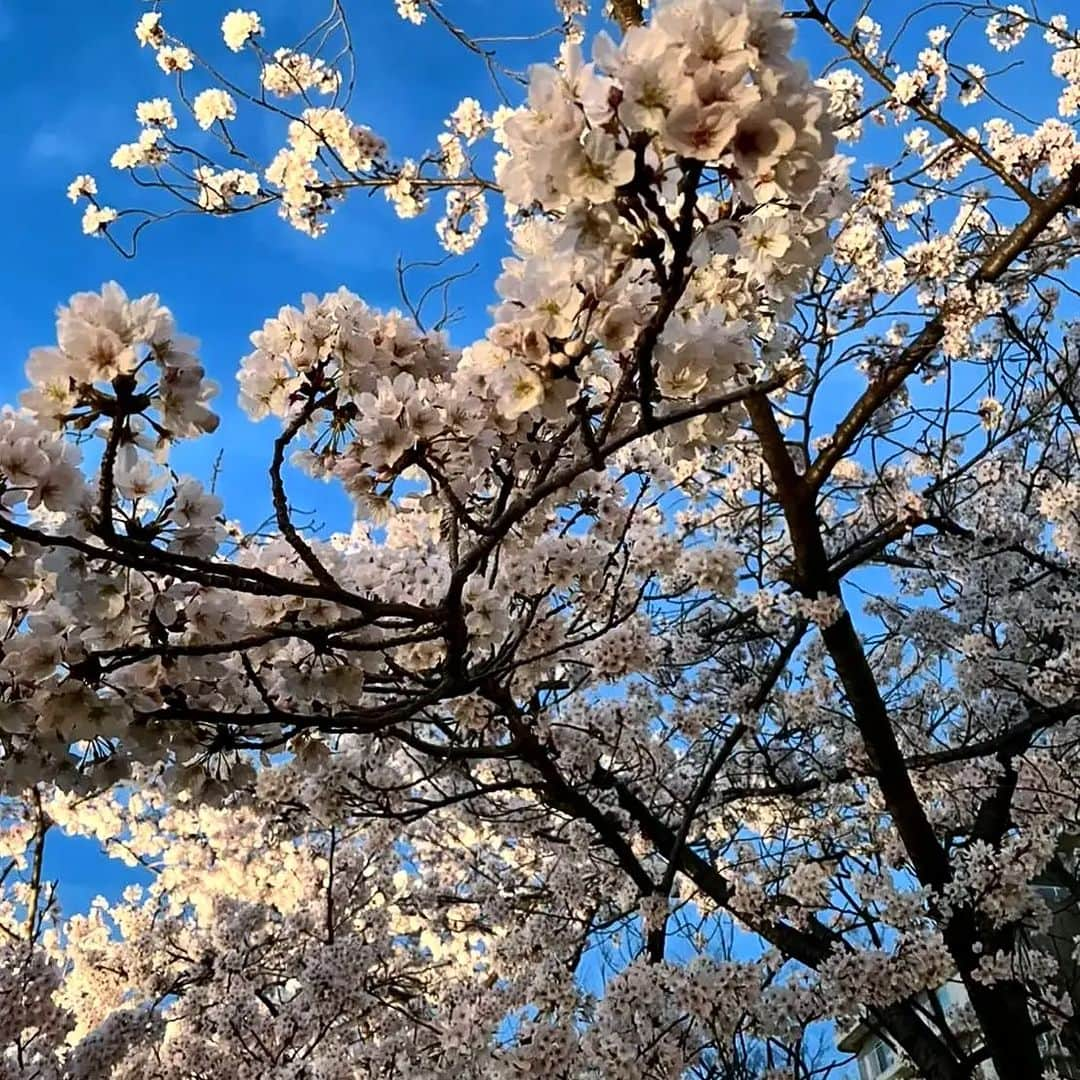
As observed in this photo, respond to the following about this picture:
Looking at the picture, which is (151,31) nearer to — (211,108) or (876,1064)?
(211,108)

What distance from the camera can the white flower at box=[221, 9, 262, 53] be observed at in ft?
20.6

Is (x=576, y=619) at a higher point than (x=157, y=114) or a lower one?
lower

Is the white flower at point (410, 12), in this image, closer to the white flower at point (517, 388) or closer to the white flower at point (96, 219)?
the white flower at point (96, 219)

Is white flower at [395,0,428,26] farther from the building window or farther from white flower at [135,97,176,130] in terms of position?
the building window

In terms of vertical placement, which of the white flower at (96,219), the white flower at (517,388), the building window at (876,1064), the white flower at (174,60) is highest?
the white flower at (174,60)

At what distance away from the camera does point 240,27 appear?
6.30 metres

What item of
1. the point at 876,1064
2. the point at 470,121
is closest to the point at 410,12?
the point at 470,121

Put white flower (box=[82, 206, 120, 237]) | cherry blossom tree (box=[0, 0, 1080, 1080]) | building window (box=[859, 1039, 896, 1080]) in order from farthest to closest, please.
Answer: building window (box=[859, 1039, 896, 1080]), white flower (box=[82, 206, 120, 237]), cherry blossom tree (box=[0, 0, 1080, 1080])

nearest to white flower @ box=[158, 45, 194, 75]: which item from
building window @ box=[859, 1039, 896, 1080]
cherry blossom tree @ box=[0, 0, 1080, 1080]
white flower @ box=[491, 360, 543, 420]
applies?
cherry blossom tree @ box=[0, 0, 1080, 1080]

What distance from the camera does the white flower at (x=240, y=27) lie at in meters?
6.29

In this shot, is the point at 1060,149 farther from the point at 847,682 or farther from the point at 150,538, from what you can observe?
the point at 150,538

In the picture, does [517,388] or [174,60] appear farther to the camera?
[174,60]

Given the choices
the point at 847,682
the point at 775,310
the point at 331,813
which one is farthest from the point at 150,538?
the point at 847,682

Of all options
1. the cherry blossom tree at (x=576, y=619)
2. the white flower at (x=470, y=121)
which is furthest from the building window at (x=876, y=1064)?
the white flower at (x=470, y=121)
